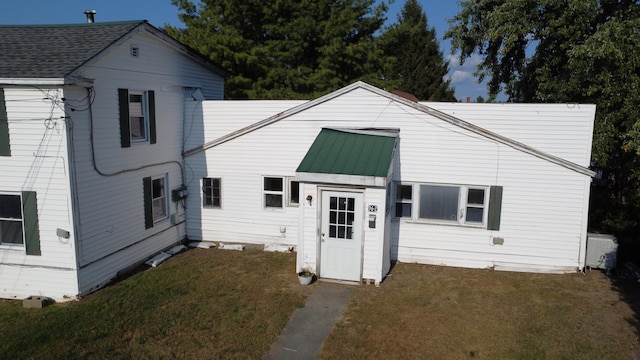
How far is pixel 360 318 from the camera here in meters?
9.37

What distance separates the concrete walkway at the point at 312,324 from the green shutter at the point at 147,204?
202 inches

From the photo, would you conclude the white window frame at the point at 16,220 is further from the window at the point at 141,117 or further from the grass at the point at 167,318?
the window at the point at 141,117

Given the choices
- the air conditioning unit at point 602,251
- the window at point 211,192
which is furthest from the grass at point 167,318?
the air conditioning unit at point 602,251

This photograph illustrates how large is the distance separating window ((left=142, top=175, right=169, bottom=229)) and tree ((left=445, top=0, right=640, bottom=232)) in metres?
12.4

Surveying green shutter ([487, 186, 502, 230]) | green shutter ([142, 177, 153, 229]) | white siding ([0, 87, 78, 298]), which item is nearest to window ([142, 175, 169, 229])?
green shutter ([142, 177, 153, 229])

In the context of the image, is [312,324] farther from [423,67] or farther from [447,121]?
[423,67]

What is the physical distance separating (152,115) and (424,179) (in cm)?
773

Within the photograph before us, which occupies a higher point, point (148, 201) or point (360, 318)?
point (148, 201)

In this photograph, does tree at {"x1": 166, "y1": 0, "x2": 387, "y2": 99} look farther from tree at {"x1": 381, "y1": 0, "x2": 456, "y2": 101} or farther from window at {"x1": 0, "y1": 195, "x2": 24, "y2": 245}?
window at {"x1": 0, "y1": 195, "x2": 24, "y2": 245}

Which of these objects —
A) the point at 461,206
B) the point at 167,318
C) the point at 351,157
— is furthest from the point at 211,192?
the point at 461,206

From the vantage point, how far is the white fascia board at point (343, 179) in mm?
10453

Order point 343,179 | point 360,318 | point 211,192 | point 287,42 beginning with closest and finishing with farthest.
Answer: point 360,318 < point 343,179 < point 211,192 < point 287,42

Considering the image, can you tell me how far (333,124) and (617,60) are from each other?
883 centimetres

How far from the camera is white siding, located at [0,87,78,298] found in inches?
372
